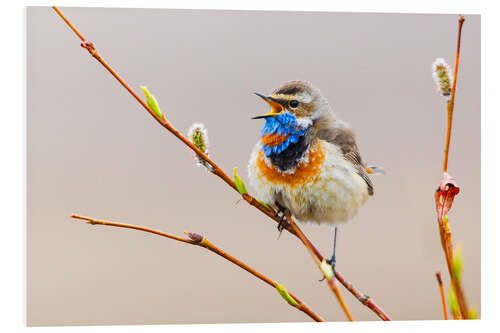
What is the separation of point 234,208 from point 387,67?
88 centimetres

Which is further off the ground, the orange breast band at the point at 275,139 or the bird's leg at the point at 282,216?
the orange breast band at the point at 275,139

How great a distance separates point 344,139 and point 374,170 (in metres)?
0.23

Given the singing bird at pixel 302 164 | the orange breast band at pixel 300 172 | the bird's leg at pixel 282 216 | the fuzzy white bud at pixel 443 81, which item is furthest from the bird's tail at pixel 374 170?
the fuzzy white bud at pixel 443 81

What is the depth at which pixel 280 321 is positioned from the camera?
2334mm

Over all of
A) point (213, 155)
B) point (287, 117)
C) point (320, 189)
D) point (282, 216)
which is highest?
point (287, 117)

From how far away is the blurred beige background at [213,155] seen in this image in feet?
7.26

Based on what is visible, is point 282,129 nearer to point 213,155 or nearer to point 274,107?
point 274,107

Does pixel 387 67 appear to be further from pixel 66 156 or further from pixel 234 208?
pixel 66 156

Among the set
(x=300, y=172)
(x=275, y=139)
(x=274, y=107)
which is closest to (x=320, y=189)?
(x=300, y=172)

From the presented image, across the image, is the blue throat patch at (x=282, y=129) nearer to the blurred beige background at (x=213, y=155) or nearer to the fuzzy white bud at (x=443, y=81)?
the blurred beige background at (x=213, y=155)

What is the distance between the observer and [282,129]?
203 cm

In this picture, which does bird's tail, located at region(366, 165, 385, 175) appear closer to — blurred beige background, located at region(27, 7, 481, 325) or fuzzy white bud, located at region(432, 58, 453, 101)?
blurred beige background, located at region(27, 7, 481, 325)

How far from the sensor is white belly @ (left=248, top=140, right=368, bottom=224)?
6.56 ft

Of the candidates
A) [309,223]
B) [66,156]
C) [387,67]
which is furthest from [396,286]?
[66,156]
